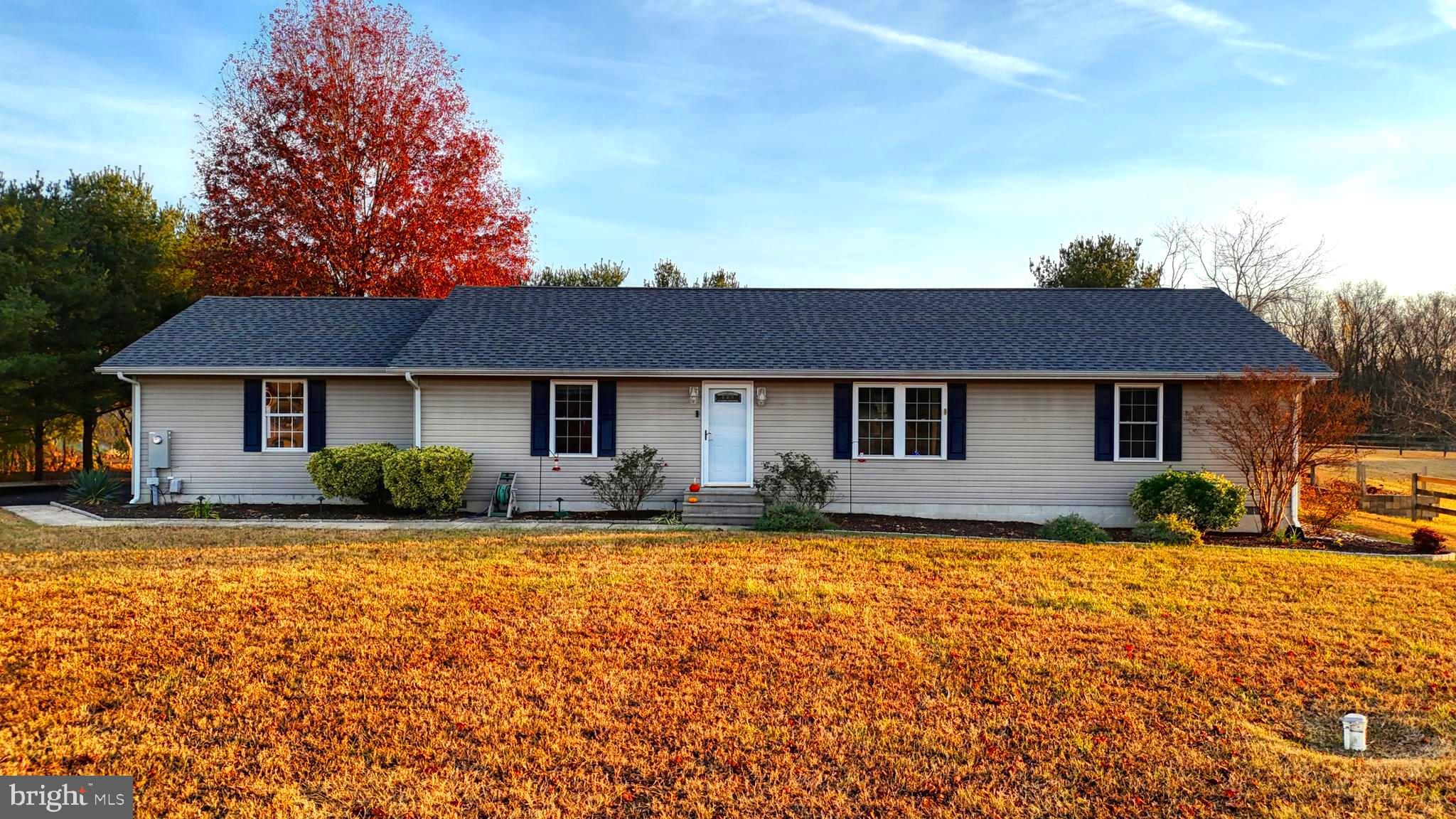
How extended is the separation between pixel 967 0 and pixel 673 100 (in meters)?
7.51

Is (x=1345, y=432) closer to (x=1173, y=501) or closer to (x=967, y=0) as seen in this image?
(x=1173, y=501)

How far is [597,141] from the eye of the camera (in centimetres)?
1892

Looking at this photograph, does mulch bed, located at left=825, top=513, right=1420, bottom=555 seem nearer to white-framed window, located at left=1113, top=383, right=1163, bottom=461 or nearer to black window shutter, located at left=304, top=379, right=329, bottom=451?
white-framed window, located at left=1113, top=383, right=1163, bottom=461

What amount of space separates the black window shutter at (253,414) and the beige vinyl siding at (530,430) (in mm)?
3224

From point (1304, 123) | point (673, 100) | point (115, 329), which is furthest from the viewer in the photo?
point (115, 329)

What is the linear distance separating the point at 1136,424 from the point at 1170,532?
235 centimetres

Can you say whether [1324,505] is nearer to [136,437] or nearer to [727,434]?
[727,434]

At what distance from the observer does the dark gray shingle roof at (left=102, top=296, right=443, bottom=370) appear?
44.4ft

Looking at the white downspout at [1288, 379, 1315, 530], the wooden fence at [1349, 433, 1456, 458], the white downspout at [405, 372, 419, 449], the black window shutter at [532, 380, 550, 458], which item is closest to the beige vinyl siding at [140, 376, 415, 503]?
the white downspout at [405, 372, 419, 449]

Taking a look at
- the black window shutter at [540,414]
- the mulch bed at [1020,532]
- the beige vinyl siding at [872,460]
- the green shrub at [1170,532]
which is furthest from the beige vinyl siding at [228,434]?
the green shrub at [1170,532]

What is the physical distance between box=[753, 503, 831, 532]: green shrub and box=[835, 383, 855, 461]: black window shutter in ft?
4.80

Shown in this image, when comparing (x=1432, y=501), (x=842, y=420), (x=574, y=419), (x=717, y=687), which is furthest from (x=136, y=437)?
(x=1432, y=501)

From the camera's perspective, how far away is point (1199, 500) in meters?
12.0

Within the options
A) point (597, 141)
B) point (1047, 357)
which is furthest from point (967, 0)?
point (597, 141)
